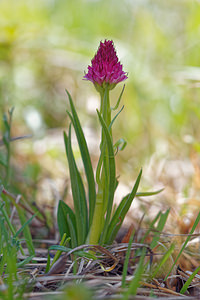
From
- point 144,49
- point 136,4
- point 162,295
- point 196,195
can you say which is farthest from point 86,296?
point 136,4

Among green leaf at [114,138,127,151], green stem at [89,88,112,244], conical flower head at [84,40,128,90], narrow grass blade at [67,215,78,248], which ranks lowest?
narrow grass blade at [67,215,78,248]

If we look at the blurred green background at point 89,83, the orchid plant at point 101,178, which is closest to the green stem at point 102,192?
the orchid plant at point 101,178

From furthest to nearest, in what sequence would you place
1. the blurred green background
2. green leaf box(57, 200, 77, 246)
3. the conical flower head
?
the blurred green background → green leaf box(57, 200, 77, 246) → the conical flower head

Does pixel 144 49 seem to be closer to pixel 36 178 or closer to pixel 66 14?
pixel 66 14

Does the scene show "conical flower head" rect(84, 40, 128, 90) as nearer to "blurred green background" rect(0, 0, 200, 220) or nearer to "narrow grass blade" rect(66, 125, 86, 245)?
"narrow grass blade" rect(66, 125, 86, 245)

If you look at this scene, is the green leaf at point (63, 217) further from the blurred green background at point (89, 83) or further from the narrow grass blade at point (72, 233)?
the blurred green background at point (89, 83)

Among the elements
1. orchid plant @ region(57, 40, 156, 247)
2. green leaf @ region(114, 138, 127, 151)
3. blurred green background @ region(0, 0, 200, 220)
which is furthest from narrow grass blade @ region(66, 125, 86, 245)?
blurred green background @ region(0, 0, 200, 220)

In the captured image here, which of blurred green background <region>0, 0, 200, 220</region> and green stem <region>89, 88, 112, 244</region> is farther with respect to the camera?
blurred green background <region>0, 0, 200, 220</region>

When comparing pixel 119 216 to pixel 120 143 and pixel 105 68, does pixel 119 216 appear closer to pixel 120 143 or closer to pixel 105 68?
pixel 120 143
